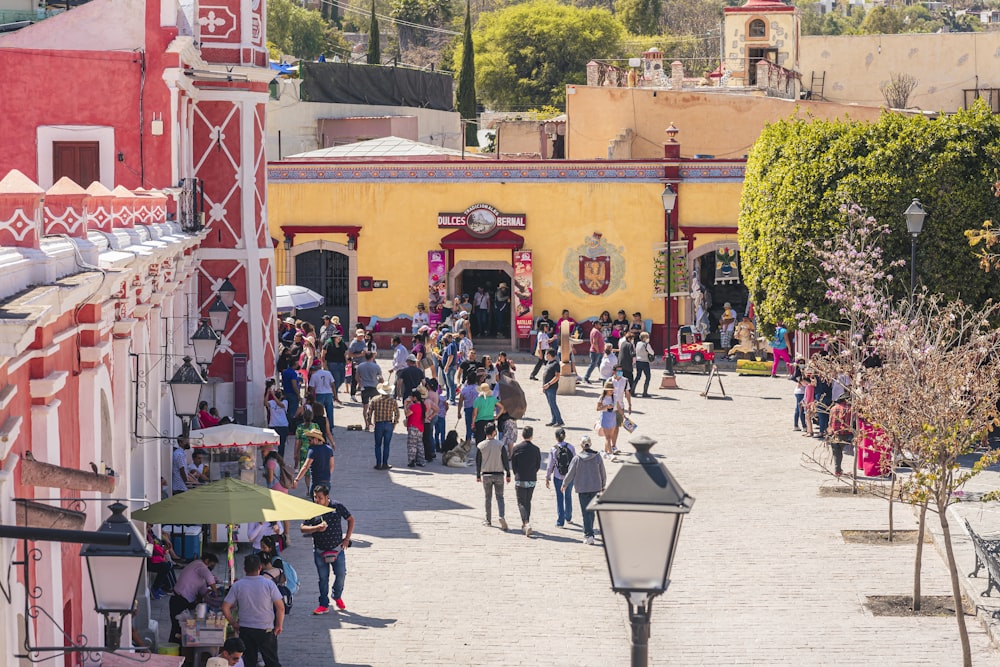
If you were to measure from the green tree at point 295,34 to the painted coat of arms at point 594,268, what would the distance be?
58.8 meters

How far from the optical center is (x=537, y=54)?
82.8 m

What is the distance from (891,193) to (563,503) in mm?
9709

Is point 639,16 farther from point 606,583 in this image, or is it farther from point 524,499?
point 606,583

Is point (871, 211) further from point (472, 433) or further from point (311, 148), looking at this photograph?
point (311, 148)

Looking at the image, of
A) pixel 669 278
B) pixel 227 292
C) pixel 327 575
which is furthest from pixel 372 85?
pixel 327 575

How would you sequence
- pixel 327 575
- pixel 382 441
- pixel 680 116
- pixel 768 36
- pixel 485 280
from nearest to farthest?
pixel 327 575, pixel 382 441, pixel 485 280, pixel 680 116, pixel 768 36

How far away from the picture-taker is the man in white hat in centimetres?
2244

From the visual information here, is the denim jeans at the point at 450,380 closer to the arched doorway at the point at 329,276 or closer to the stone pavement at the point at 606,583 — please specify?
the stone pavement at the point at 606,583

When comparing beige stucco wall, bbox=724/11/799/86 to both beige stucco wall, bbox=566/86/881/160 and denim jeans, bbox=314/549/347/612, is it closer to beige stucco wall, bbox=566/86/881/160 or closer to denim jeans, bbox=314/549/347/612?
beige stucco wall, bbox=566/86/881/160

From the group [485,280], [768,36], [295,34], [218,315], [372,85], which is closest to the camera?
[218,315]

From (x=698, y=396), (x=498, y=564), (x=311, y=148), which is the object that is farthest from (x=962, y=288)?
(x=311, y=148)

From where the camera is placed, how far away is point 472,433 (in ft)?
81.7

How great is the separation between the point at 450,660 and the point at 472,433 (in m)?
10.6

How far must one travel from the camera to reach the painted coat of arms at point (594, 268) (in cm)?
3662
